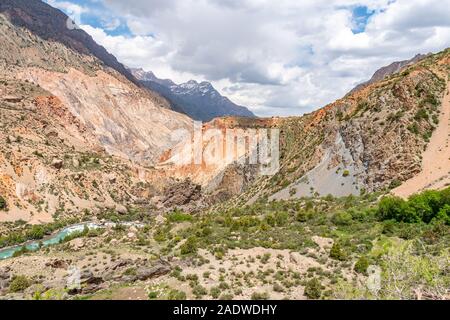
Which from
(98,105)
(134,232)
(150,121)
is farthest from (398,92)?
(150,121)

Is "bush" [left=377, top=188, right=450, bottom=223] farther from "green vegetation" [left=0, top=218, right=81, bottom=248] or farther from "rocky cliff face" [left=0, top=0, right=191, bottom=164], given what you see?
"rocky cliff face" [left=0, top=0, right=191, bottom=164]

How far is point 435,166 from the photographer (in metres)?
50.3

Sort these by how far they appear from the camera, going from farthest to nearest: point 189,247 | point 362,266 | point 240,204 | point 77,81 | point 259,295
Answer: point 77,81, point 240,204, point 189,247, point 362,266, point 259,295

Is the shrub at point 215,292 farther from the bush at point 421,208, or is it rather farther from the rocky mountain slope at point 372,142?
the rocky mountain slope at point 372,142

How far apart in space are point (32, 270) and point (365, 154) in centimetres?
4442

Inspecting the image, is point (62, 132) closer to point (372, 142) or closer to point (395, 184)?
point (372, 142)

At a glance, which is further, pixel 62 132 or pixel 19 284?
pixel 62 132

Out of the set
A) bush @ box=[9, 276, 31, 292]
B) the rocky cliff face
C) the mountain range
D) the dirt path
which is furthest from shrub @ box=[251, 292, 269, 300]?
the rocky cliff face

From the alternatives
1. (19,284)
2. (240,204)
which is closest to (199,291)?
(19,284)

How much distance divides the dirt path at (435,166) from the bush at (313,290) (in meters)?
26.9

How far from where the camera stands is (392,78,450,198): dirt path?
4750cm

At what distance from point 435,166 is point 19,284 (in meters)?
43.7

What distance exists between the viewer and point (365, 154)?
6056cm
